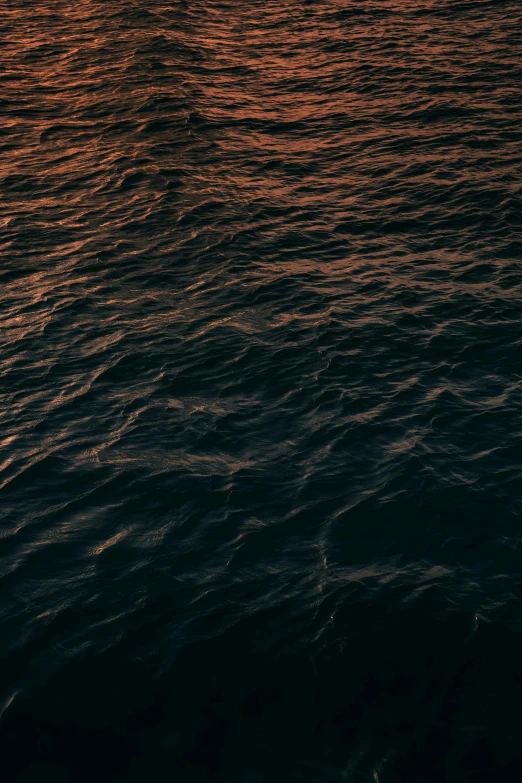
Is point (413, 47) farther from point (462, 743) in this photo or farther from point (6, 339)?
point (462, 743)

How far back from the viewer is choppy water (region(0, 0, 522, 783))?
15.0 m

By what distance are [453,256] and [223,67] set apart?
25.3 metres

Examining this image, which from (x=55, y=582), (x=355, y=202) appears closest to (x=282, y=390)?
(x=55, y=582)

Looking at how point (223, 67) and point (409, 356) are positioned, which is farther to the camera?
point (223, 67)

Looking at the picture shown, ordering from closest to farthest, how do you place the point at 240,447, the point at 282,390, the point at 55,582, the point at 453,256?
the point at 55,582
the point at 240,447
the point at 282,390
the point at 453,256

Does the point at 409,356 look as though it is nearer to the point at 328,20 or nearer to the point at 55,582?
the point at 55,582

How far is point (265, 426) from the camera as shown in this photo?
22953 mm

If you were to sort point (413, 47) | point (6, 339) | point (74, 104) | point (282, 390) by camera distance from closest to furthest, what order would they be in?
1. point (282, 390)
2. point (6, 339)
3. point (74, 104)
4. point (413, 47)

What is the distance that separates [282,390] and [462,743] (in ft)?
39.7

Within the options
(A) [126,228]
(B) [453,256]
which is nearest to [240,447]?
(B) [453,256]

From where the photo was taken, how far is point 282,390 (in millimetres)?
24562

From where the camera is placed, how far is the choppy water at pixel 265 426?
1503 cm

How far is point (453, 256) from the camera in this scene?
31578 mm

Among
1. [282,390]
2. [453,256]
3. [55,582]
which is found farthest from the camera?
[453,256]
